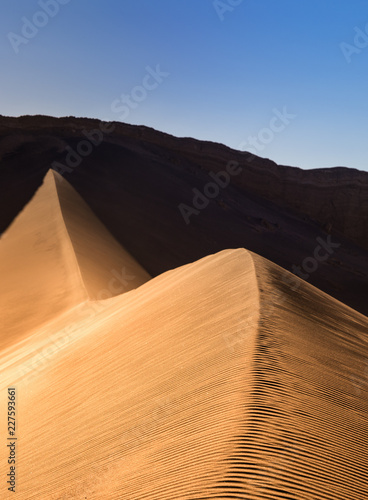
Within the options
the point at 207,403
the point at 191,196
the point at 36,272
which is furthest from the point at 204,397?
the point at 191,196

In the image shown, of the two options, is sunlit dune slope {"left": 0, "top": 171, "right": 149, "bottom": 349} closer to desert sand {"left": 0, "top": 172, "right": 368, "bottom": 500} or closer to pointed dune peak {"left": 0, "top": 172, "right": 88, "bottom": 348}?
pointed dune peak {"left": 0, "top": 172, "right": 88, "bottom": 348}

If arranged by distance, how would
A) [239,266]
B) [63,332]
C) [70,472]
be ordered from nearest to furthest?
[70,472], [239,266], [63,332]

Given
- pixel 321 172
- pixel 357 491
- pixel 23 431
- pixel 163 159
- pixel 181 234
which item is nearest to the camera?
pixel 357 491

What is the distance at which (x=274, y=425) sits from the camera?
3486mm

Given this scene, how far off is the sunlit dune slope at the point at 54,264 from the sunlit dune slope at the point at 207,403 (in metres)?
4.97

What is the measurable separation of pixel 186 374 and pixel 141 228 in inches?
719

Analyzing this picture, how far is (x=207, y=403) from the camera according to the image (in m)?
4.08

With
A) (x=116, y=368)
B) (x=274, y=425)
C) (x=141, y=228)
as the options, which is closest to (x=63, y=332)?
(x=116, y=368)

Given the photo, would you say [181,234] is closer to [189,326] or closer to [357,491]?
[189,326]

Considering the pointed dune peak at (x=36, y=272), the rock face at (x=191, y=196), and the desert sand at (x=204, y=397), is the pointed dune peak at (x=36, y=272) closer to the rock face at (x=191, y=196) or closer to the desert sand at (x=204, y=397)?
the rock face at (x=191, y=196)

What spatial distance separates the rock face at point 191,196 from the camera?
24.2m

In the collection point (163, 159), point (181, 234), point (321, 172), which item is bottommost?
point (181, 234)

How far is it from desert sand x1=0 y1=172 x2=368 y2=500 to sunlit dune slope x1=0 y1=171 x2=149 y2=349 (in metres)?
3.08

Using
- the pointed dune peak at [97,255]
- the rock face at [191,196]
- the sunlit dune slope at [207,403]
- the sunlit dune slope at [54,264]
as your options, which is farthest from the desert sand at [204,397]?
the rock face at [191,196]
